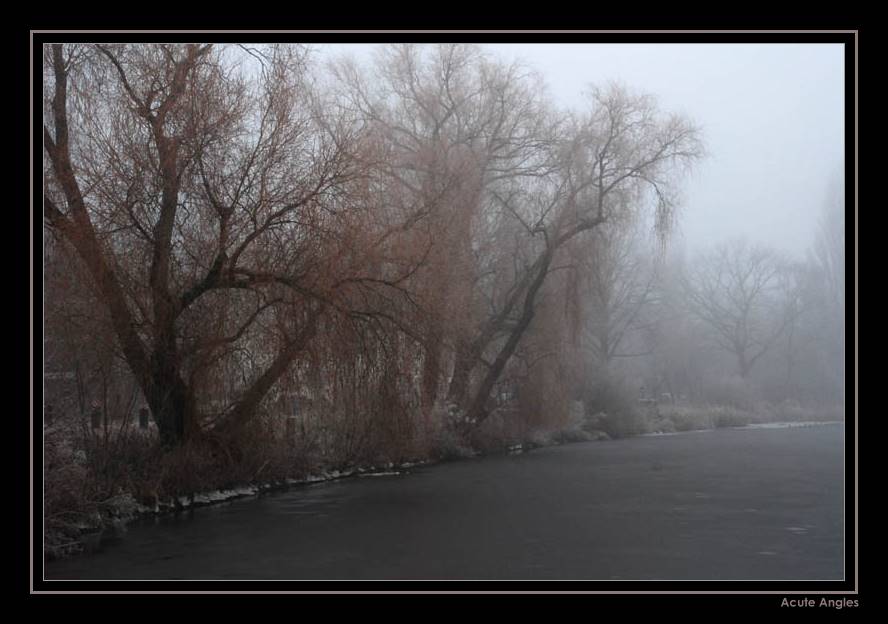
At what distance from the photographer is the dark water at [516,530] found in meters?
10.0

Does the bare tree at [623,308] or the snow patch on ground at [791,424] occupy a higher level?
the bare tree at [623,308]

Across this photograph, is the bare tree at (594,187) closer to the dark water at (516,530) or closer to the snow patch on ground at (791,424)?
the dark water at (516,530)

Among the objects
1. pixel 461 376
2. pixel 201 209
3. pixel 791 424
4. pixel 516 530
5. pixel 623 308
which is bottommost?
pixel 791 424

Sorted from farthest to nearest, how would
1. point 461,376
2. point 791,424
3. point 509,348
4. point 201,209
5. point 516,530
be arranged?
point 791,424 → point 509,348 → point 461,376 → point 201,209 → point 516,530

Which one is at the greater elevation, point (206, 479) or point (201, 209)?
point (201, 209)

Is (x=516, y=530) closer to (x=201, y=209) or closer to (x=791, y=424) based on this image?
(x=201, y=209)

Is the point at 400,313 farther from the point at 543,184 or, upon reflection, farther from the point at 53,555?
the point at 543,184

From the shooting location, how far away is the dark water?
394 inches

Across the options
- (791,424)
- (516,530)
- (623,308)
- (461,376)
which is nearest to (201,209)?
(516,530)

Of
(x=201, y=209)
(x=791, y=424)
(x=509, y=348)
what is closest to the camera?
(x=201, y=209)

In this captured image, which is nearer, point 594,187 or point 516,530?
point 516,530

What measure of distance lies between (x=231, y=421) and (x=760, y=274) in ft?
145

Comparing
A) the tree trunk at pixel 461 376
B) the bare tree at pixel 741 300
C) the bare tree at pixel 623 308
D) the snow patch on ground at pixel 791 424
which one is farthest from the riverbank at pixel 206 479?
the bare tree at pixel 741 300

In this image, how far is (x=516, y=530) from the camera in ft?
40.6
